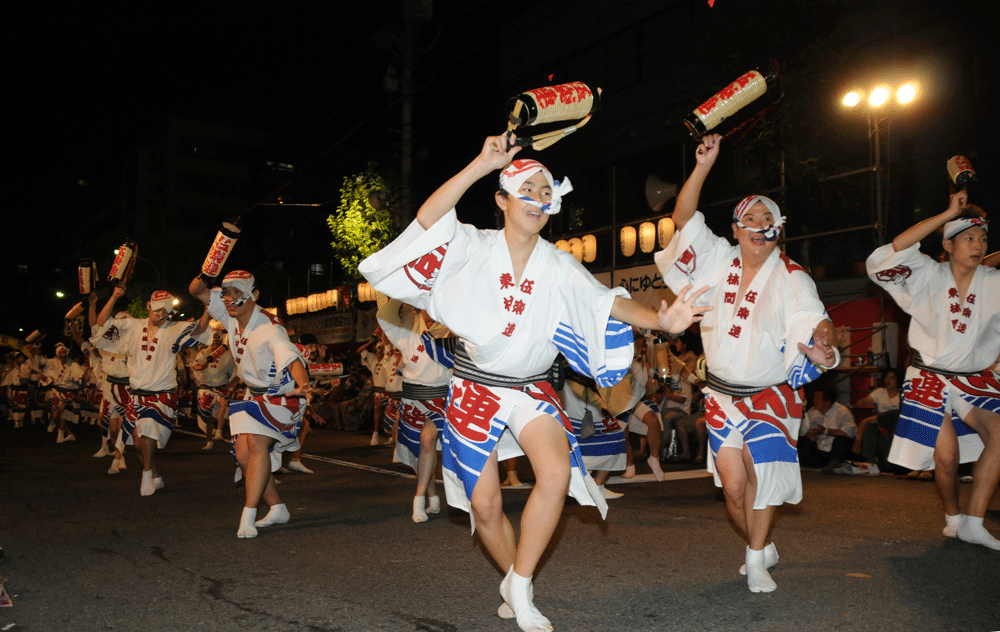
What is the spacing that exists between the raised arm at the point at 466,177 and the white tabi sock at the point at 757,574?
2322 millimetres

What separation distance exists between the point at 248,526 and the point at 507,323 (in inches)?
122

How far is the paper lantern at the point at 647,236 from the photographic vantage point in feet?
54.7

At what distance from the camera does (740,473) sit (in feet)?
14.3

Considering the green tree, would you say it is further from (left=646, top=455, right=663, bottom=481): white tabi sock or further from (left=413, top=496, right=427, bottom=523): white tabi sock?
(left=413, top=496, right=427, bottom=523): white tabi sock

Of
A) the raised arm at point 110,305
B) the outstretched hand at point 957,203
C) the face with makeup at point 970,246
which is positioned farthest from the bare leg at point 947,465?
the raised arm at point 110,305

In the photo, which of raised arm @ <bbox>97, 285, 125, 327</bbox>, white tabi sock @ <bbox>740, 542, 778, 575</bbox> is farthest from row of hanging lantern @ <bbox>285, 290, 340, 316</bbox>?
white tabi sock @ <bbox>740, 542, 778, 575</bbox>

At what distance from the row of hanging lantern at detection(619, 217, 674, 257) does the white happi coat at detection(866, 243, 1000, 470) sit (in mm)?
10008

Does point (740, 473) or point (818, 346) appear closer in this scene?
point (818, 346)

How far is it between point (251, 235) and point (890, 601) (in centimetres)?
4415

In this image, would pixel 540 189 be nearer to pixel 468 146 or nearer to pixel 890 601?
pixel 890 601

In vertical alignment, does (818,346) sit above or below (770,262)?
below

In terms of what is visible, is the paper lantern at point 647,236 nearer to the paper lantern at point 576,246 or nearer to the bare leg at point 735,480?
the paper lantern at point 576,246

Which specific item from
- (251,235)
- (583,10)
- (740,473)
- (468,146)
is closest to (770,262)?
(740,473)

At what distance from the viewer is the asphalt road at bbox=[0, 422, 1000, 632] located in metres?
3.66
